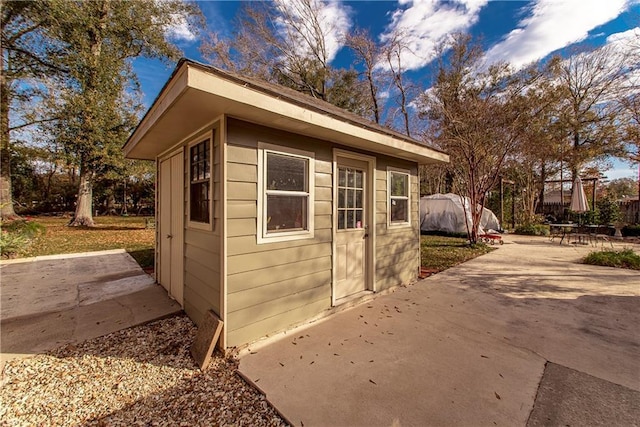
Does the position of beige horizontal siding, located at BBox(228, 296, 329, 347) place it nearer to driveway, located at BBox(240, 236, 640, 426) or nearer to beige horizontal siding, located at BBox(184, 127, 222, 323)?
driveway, located at BBox(240, 236, 640, 426)

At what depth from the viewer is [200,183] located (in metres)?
3.09

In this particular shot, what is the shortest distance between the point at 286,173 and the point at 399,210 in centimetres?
258

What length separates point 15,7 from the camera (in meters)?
10.7

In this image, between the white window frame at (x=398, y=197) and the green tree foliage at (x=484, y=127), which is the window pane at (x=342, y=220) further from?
the green tree foliage at (x=484, y=127)

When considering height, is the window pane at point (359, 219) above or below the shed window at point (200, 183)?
below

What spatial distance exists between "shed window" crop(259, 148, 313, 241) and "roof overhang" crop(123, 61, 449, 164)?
36 centimetres

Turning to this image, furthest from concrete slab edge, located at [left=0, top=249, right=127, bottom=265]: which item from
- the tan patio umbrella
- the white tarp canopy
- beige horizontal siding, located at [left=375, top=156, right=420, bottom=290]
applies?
the tan patio umbrella

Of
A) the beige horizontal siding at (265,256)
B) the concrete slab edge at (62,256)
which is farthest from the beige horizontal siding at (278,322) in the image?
the concrete slab edge at (62,256)

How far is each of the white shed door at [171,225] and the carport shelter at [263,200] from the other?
0.03m

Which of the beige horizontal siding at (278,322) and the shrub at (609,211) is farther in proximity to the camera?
the shrub at (609,211)

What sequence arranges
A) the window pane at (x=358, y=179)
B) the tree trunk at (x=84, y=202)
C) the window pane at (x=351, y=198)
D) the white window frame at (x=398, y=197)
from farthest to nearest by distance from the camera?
the tree trunk at (x=84, y=202), the white window frame at (x=398, y=197), the window pane at (x=358, y=179), the window pane at (x=351, y=198)

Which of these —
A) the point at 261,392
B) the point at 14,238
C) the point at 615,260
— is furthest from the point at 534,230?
the point at 14,238

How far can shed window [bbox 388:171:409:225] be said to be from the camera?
451 cm

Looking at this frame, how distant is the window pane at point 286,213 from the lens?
2.88 m
